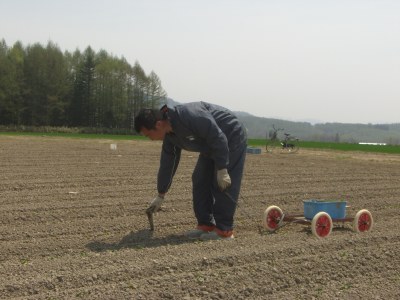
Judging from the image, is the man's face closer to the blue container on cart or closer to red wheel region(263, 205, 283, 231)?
red wheel region(263, 205, 283, 231)

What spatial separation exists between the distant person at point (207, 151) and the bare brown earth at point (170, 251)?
1.05ft

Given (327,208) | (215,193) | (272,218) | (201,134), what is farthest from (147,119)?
(327,208)

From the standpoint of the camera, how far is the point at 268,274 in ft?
13.3

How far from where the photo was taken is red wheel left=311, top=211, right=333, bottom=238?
5660mm

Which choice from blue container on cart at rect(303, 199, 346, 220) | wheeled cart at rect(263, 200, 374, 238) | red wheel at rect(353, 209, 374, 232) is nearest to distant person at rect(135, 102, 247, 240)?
wheeled cart at rect(263, 200, 374, 238)

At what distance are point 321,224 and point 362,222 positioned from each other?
691mm

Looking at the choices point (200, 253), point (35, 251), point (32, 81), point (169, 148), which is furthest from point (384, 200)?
point (32, 81)

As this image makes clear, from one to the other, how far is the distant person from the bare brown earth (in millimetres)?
321

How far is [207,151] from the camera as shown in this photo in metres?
5.36

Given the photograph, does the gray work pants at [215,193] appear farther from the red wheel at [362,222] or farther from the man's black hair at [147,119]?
the red wheel at [362,222]

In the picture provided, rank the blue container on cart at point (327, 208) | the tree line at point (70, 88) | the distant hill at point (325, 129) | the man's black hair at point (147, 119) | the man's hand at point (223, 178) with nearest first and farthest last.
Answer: the man's black hair at point (147, 119) → the man's hand at point (223, 178) → the blue container on cart at point (327, 208) → the tree line at point (70, 88) → the distant hill at point (325, 129)

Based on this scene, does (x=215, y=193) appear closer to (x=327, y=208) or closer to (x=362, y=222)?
(x=327, y=208)

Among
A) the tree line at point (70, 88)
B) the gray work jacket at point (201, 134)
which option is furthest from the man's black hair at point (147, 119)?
the tree line at point (70, 88)

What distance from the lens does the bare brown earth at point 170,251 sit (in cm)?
374
